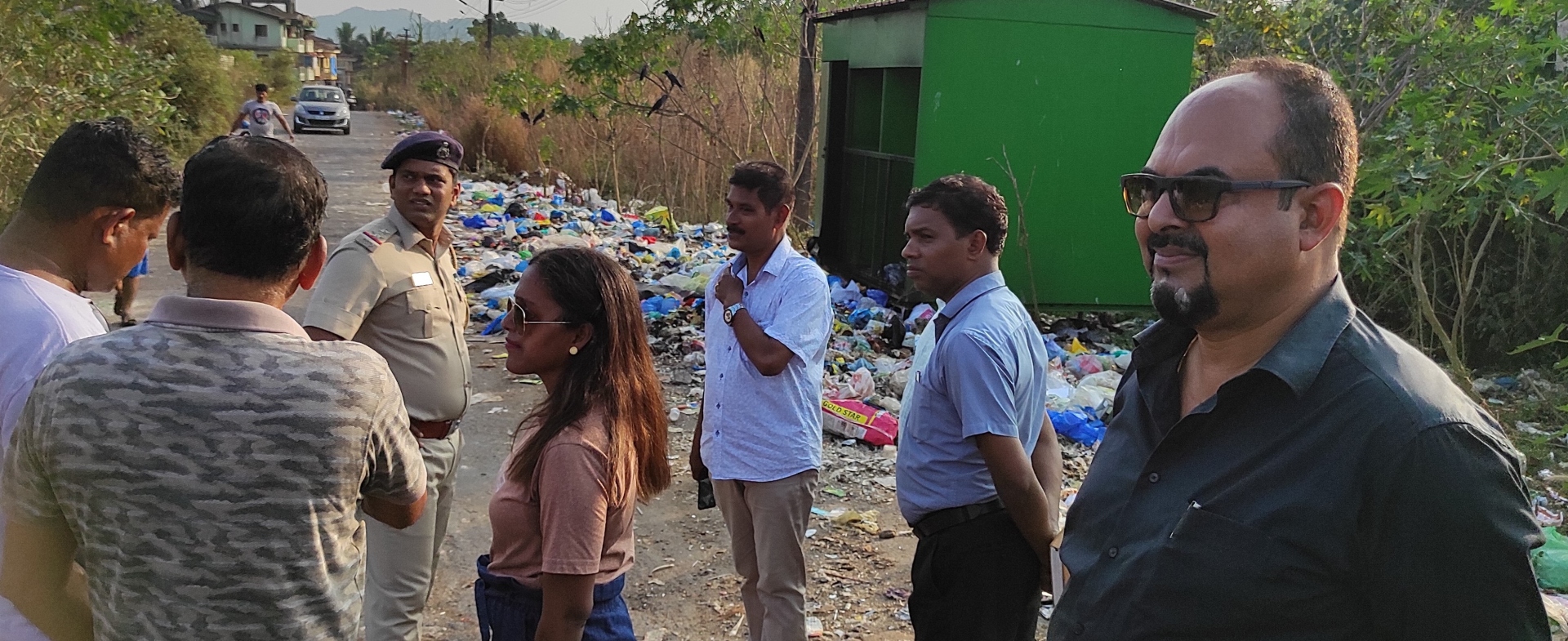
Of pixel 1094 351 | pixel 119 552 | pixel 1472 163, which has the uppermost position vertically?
pixel 1472 163

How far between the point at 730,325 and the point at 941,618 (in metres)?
1.17

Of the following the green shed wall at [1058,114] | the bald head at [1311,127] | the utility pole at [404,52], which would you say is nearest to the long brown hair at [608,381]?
the bald head at [1311,127]

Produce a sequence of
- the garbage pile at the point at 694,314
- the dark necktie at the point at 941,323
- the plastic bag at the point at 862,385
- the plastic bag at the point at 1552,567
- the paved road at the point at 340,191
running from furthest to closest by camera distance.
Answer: the paved road at the point at 340,191 → the plastic bag at the point at 862,385 → the garbage pile at the point at 694,314 → the plastic bag at the point at 1552,567 → the dark necktie at the point at 941,323

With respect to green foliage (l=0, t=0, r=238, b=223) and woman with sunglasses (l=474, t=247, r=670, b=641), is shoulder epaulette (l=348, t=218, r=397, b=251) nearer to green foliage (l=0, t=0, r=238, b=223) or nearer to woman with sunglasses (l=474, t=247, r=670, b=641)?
woman with sunglasses (l=474, t=247, r=670, b=641)

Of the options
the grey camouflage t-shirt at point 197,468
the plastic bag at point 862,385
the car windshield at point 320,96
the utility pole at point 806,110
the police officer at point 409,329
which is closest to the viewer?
the grey camouflage t-shirt at point 197,468

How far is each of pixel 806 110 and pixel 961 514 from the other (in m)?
8.29

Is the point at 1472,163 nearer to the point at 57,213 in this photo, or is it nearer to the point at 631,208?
the point at 57,213

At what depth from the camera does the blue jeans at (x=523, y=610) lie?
2256mm

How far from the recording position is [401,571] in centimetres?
323

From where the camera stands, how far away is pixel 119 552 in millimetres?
1628

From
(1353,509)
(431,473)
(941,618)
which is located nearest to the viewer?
(1353,509)

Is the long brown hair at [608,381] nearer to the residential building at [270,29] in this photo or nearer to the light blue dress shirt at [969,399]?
the light blue dress shirt at [969,399]

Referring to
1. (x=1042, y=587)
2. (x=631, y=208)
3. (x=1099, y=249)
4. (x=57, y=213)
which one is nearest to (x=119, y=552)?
(x=57, y=213)

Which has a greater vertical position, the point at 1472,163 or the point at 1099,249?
the point at 1472,163
